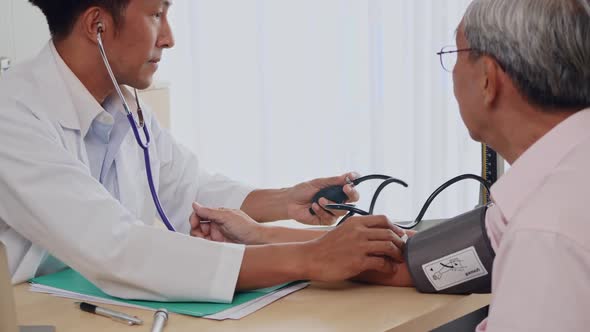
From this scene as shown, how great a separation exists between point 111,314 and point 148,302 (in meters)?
0.08

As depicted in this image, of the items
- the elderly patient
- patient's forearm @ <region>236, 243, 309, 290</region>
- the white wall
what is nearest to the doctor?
patient's forearm @ <region>236, 243, 309, 290</region>

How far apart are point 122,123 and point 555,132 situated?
90 centimetres

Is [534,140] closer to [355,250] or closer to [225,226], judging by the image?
[355,250]

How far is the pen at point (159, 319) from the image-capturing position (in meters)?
1.26

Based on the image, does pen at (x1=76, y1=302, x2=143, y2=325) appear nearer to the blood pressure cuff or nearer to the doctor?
the doctor

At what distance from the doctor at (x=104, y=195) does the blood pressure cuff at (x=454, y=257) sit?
54 mm

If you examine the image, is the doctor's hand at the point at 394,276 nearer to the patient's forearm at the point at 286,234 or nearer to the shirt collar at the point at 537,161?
the patient's forearm at the point at 286,234

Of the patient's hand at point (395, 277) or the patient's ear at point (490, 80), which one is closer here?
the patient's ear at point (490, 80)

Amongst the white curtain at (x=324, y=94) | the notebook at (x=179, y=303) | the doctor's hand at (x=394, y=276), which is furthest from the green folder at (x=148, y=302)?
the white curtain at (x=324, y=94)

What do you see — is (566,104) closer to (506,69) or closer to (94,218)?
(506,69)

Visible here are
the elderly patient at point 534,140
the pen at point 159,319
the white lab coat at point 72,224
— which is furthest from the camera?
the white lab coat at point 72,224

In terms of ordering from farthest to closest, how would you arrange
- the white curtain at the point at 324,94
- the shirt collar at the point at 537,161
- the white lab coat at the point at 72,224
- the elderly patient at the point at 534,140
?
the white curtain at the point at 324,94 → the white lab coat at the point at 72,224 → the shirt collar at the point at 537,161 → the elderly patient at the point at 534,140

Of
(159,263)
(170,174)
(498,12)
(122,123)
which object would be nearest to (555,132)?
(498,12)

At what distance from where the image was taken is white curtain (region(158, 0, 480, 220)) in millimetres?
3596
